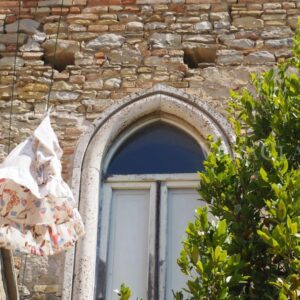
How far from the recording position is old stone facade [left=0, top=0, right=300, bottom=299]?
5727 millimetres

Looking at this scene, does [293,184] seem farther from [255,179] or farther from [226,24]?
[226,24]

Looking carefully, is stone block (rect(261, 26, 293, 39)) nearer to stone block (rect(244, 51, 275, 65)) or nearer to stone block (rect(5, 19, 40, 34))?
stone block (rect(244, 51, 275, 65))

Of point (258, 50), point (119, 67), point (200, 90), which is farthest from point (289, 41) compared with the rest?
point (119, 67)

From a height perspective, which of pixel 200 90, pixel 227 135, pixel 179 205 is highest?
pixel 200 90

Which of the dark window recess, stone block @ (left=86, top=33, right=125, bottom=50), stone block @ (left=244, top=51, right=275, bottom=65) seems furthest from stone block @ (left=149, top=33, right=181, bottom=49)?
stone block @ (left=244, top=51, right=275, bottom=65)

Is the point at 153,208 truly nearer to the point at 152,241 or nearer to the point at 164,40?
the point at 152,241

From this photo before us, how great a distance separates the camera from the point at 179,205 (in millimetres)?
5320

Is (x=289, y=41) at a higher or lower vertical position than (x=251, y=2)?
lower

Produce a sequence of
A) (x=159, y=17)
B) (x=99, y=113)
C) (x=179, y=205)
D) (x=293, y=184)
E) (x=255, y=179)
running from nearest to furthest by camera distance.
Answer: (x=293, y=184) < (x=255, y=179) < (x=179, y=205) < (x=99, y=113) < (x=159, y=17)

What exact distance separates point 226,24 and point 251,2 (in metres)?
A: 0.30

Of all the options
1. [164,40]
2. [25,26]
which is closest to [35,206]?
[164,40]

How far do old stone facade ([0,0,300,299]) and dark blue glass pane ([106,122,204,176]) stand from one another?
0.32m

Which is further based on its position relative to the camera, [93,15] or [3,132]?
[93,15]

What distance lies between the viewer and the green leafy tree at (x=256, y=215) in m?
3.36
